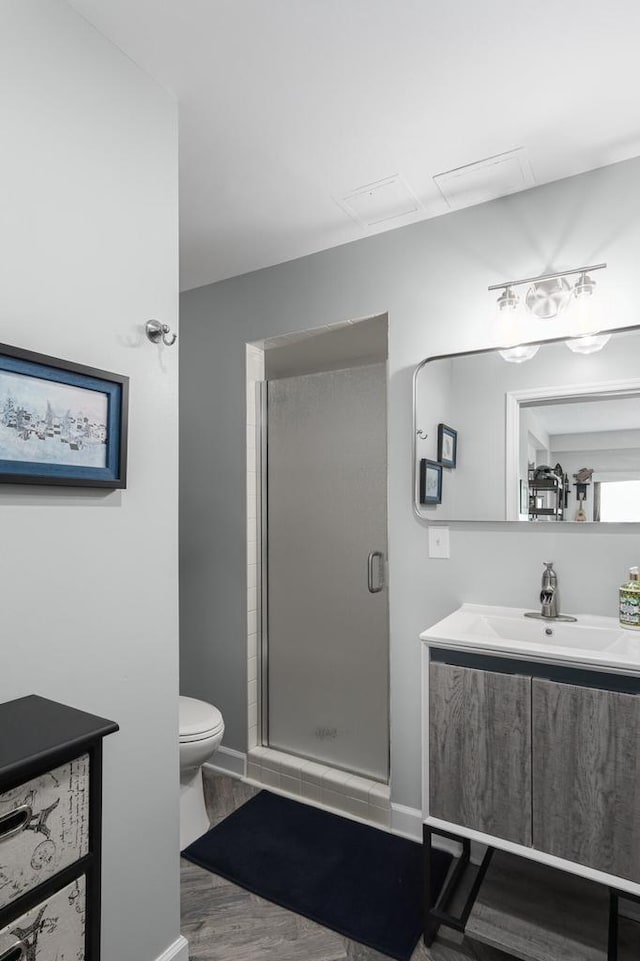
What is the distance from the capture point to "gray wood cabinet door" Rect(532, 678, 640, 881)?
4.75 feet

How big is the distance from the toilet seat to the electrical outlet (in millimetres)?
1090

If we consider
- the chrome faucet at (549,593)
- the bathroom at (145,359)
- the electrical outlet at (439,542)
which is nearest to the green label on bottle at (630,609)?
the bathroom at (145,359)

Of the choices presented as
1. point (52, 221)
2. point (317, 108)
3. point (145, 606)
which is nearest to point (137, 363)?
point (52, 221)

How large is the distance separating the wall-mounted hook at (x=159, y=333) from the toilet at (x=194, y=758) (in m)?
1.44

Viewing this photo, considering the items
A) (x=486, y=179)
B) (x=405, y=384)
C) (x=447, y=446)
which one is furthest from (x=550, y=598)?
(x=486, y=179)

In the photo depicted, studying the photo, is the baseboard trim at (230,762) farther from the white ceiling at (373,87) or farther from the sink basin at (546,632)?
the white ceiling at (373,87)

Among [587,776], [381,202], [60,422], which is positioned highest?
[381,202]

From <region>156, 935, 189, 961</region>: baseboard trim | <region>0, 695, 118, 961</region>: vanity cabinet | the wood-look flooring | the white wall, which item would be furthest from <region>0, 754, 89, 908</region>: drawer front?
the wood-look flooring

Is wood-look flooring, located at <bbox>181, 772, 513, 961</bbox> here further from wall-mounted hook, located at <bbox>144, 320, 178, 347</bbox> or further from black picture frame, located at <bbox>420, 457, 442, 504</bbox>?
wall-mounted hook, located at <bbox>144, 320, 178, 347</bbox>

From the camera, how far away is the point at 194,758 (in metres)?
2.11

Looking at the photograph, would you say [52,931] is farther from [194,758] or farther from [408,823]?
[408,823]

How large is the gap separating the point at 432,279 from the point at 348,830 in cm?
226

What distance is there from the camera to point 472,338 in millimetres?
2166

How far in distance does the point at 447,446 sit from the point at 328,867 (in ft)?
5.31
